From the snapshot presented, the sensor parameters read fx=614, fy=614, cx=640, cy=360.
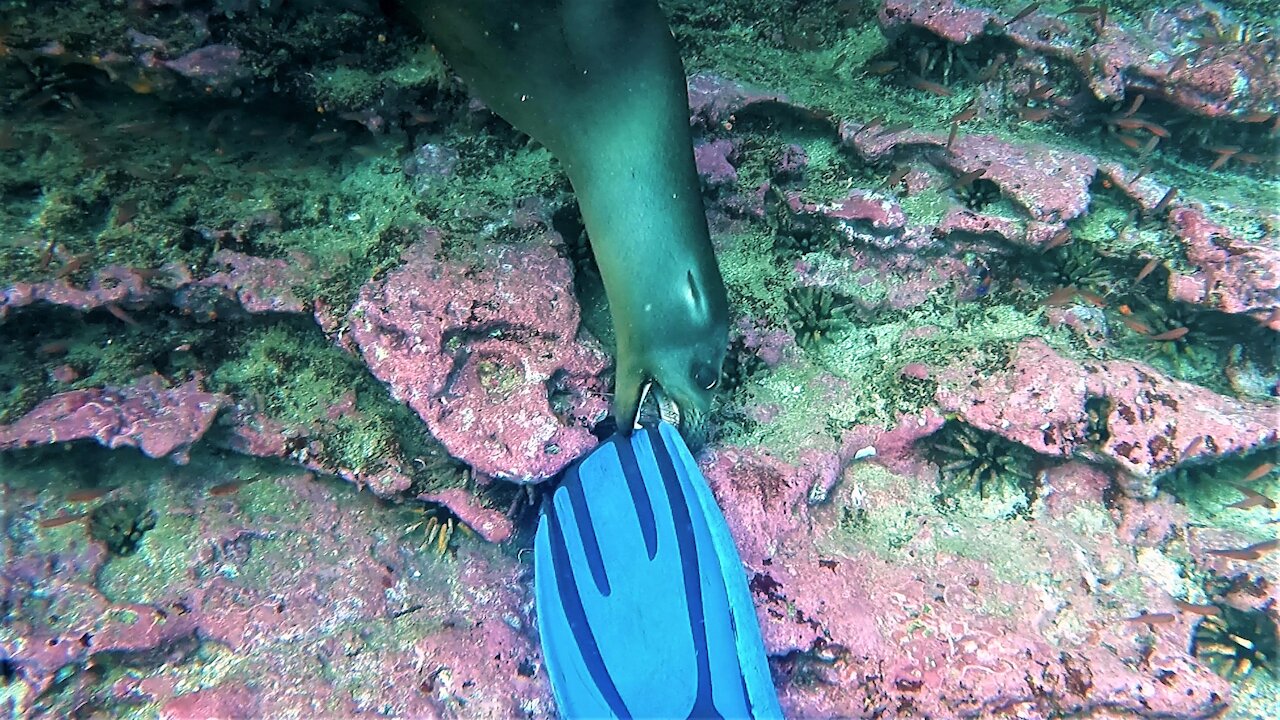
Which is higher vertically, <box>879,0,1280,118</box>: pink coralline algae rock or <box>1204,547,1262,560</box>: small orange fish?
<box>879,0,1280,118</box>: pink coralline algae rock

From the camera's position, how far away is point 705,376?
2.54m

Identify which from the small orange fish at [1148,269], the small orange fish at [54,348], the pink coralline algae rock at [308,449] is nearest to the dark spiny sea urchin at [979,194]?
the small orange fish at [1148,269]

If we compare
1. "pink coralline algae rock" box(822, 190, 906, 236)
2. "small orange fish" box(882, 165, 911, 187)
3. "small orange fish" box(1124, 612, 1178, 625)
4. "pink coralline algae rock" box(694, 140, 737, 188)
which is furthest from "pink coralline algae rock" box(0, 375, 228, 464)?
"small orange fish" box(1124, 612, 1178, 625)

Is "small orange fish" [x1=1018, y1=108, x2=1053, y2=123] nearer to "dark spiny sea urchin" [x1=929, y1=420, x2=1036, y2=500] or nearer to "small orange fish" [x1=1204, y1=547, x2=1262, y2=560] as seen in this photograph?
"dark spiny sea urchin" [x1=929, y1=420, x2=1036, y2=500]

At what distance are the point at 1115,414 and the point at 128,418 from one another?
14.1 ft

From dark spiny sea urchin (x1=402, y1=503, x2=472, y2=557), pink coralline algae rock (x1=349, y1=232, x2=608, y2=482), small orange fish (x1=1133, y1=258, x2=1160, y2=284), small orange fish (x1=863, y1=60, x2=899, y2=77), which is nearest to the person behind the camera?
pink coralline algae rock (x1=349, y1=232, x2=608, y2=482)

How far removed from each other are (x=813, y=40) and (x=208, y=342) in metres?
3.73

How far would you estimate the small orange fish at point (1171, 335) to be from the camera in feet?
10.1

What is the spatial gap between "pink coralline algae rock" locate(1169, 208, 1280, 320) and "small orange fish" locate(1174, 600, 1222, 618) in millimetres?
1424

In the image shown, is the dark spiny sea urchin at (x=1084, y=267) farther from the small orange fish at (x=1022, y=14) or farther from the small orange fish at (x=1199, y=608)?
the small orange fish at (x=1199, y=608)

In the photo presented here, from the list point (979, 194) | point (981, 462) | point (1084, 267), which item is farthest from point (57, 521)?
point (1084, 267)

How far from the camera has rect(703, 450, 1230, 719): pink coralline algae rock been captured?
2.55 m

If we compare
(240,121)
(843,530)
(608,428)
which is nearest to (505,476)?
(608,428)


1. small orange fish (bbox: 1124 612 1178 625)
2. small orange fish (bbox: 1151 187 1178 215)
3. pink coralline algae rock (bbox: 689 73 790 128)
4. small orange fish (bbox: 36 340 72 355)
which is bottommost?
small orange fish (bbox: 1124 612 1178 625)
